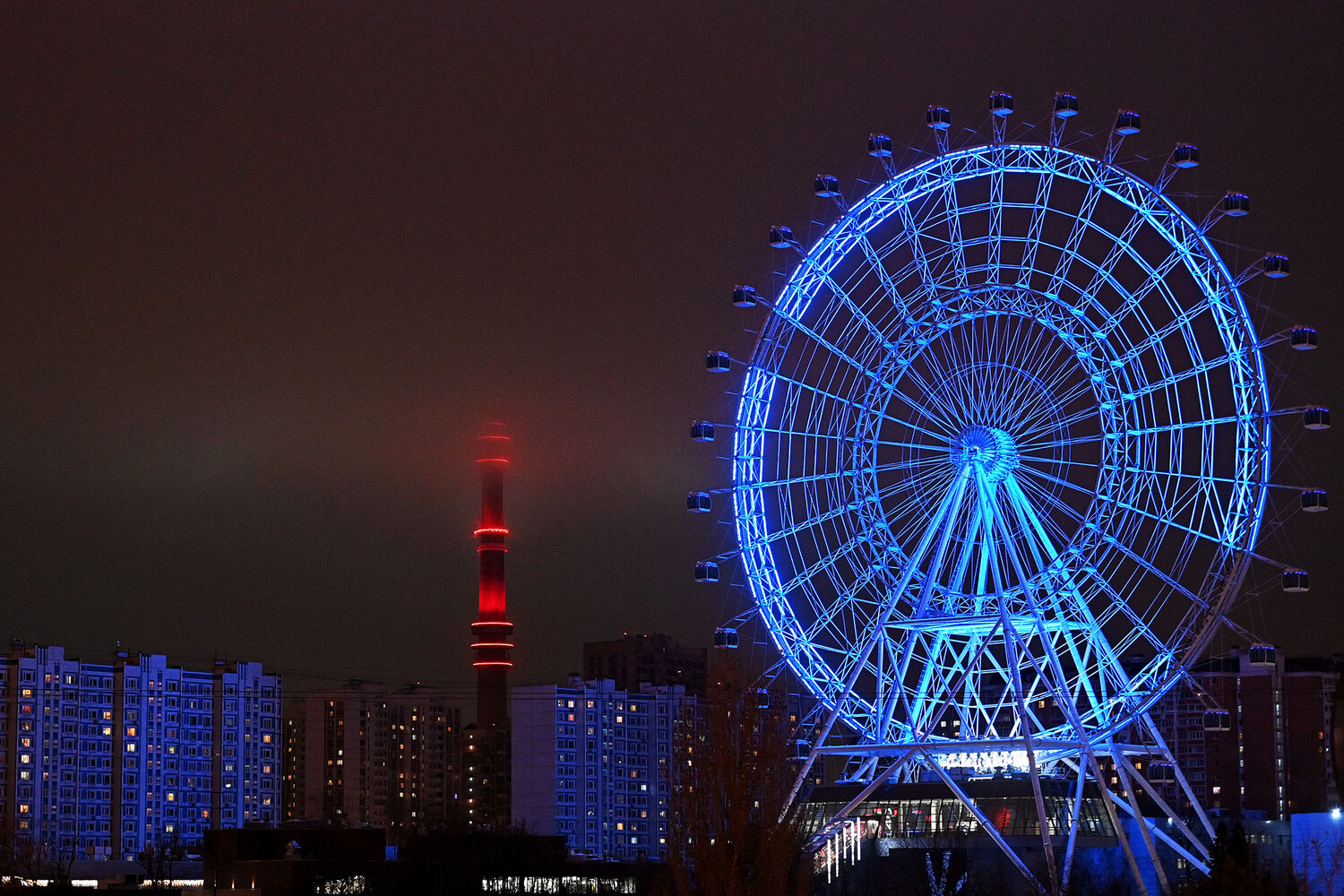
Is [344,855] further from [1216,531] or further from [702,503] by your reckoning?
[1216,531]

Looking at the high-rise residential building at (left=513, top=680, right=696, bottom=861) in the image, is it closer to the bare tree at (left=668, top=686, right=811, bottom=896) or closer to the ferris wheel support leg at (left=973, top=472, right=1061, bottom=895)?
the ferris wheel support leg at (left=973, top=472, right=1061, bottom=895)

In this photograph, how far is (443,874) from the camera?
2938 inches

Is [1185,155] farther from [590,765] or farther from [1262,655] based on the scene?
[590,765]

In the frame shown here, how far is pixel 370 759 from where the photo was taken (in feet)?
584

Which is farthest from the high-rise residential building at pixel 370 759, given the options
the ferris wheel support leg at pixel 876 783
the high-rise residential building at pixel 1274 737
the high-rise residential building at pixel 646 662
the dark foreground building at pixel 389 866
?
the ferris wheel support leg at pixel 876 783

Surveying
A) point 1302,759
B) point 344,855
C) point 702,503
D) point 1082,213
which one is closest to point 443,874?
point 344,855

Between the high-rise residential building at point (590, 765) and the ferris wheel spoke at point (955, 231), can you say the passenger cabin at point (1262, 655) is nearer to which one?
the ferris wheel spoke at point (955, 231)

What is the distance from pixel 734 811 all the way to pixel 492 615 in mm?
113141

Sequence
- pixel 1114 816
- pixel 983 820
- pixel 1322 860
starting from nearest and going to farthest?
pixel 1114 816 < pixel 983 820 < pixel 1322 860

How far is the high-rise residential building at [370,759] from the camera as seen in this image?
175000 millimetres

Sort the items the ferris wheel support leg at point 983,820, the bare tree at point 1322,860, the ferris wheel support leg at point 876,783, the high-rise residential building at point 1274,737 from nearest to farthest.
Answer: the ferris wheel support leg at point 983,820 → the ferris wheel support leg at point 876,783 → the bare tree at point 1322,860 → the high-rise residential building at point 1274,737

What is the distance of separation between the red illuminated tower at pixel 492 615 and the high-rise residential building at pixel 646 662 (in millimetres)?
38521

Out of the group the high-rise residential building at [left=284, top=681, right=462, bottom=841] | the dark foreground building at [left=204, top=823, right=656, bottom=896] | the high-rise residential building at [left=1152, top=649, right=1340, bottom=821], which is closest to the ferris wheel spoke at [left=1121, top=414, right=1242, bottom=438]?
the dark foreground building at [left=204, top=823, right=656, bottom=896]

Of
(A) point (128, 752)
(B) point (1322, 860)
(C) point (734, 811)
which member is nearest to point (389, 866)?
(B) point (1322, 860)
